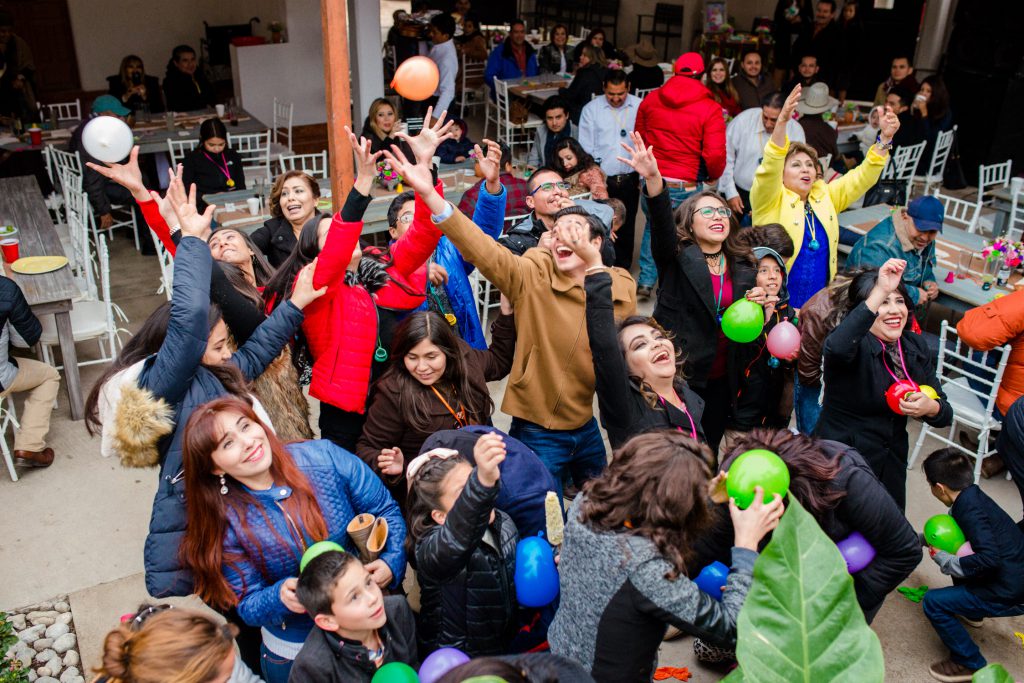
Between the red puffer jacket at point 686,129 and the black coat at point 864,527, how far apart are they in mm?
3985

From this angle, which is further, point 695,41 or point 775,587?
point 695,41

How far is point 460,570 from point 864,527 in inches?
44.2

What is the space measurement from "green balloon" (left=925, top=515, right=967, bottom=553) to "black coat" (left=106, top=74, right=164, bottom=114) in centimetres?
774

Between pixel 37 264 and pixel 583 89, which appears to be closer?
pixel 37 264

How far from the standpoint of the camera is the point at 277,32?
10109 millimetres

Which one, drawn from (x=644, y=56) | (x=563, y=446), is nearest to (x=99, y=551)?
(x=563, y=446)

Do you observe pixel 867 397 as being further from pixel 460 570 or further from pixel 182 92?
pixel 182 92

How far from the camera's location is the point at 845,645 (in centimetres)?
64

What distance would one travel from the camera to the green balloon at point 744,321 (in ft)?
11.5

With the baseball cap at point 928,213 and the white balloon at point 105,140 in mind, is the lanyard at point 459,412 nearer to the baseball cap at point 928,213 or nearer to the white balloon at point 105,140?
the white balloon at point 105,140

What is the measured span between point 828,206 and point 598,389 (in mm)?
2226

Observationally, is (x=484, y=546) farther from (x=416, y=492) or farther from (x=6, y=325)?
(x=6, y=325)

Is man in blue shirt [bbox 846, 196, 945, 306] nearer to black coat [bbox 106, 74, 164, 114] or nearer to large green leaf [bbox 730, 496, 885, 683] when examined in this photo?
large green leaf [bbox 730, 496, 885, 683]

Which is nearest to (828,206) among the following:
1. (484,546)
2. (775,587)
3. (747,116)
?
(747,116)
